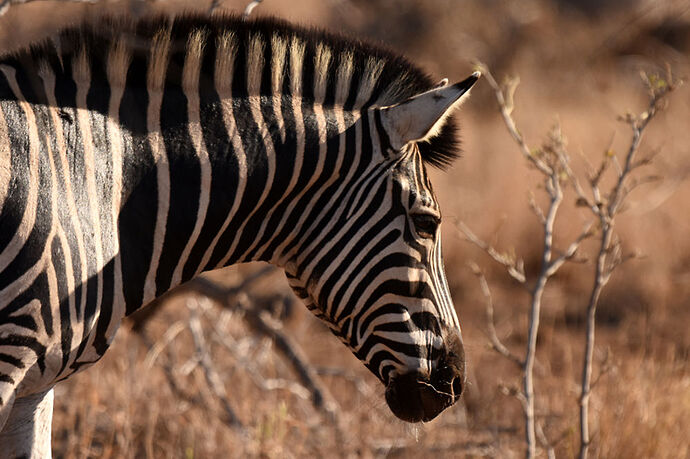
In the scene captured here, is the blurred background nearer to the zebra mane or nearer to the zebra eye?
the zebra mane

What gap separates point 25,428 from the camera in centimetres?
302

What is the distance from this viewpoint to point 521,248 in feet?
30.9

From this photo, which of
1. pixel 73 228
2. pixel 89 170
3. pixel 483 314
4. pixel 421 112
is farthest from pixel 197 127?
pixel 483 314

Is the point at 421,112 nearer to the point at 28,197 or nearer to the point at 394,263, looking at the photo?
the point at 394,263

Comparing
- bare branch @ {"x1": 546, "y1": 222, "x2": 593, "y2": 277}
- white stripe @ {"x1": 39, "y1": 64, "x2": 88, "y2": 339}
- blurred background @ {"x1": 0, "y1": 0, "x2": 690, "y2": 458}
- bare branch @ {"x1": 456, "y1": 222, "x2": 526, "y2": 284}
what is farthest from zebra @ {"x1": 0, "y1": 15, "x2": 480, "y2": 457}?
bare branch @ {"x1": 546, "y1": 222, "x2": 593, "y2": 277}

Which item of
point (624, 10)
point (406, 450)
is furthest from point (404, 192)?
point (624, 10)

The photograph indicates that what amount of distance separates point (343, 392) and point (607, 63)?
30.9 feet

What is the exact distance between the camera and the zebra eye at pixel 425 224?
294 centimetres

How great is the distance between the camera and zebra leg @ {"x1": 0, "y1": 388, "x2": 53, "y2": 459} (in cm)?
300

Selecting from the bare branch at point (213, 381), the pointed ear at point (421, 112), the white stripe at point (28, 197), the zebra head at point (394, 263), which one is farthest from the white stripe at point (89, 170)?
the bare branch at point (213, 381)

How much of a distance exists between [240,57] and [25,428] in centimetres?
138

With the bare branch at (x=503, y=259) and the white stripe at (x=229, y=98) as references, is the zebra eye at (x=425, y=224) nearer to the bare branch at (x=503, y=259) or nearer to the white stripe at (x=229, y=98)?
the white stripe at (x=229, y=98)

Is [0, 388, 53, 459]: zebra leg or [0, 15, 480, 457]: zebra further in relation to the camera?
[0, 388, 53, 459]: zebra leg

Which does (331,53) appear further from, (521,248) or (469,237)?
(521,248)
